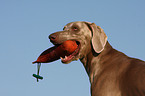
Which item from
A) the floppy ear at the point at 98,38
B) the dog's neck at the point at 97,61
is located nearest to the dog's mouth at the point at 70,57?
the dog's neck at the point at 97,61

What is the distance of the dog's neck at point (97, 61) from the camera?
Answer: 7211 millimetres

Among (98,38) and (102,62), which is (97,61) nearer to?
(102,62)

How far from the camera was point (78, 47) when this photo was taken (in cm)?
753

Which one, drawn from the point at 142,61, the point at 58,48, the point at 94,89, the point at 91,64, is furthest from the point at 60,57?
the point at 142,61

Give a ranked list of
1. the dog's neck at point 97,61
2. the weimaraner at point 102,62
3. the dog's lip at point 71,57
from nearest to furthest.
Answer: the weimaraner at point 102,62
the dog's neck at point 97,61
the dog's lip at point 71,57

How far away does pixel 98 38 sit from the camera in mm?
7477

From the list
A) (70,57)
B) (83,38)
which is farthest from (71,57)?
(83,38)

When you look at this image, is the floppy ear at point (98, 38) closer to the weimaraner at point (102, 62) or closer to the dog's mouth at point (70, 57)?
the weimaraner at point (102, 62)

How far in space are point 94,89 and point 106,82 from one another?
33cm

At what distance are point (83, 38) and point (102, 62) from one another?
812 mm

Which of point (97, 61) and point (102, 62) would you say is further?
point (97, 61)

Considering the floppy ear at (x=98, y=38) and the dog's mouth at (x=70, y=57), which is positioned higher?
the floppy ear at (x=98, y=38)

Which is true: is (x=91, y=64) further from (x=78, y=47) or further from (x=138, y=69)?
(x=138, y=69)

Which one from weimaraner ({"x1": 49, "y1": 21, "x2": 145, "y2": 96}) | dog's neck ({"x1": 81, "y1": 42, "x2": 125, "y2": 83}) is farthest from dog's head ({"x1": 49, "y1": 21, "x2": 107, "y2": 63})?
dog's neck ({"x1": 81, "y1": 42, "x2": 125, "y2": 83})
